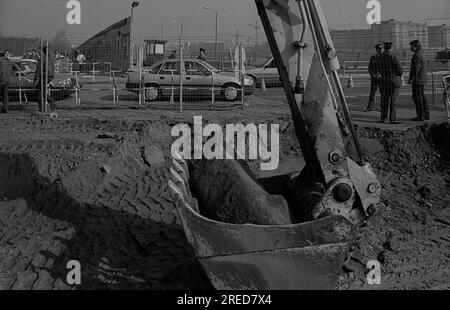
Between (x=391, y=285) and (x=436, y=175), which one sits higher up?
(x=436, y=175)

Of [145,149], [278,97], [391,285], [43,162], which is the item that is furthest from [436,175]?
[278,97]

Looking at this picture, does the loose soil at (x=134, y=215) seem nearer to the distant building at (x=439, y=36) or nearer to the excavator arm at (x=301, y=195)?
the excavator arm at (x=301, y=195)

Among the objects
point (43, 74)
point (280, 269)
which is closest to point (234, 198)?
point (280, 269)

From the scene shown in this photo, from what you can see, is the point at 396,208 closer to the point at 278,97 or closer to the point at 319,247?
the point at 319,247

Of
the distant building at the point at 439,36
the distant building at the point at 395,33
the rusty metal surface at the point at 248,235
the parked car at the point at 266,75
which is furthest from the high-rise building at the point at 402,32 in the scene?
the rusty metal surface at the point at 248,235

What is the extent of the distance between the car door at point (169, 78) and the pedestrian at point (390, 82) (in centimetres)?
698

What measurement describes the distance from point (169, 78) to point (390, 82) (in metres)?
7.86

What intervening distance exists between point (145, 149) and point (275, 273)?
483 centimetres

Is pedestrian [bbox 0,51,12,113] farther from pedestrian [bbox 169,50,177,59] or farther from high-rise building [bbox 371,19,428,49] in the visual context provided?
high-rise building [bbox 371,19,428,49]

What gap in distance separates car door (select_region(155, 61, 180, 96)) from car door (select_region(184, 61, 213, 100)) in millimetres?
353

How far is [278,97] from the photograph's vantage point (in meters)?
22.2

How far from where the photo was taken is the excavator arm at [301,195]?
5.17 meters

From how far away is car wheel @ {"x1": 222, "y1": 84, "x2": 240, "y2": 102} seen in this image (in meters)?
19.6

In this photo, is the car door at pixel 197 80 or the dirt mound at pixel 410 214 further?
the car door at pixel 197 80
